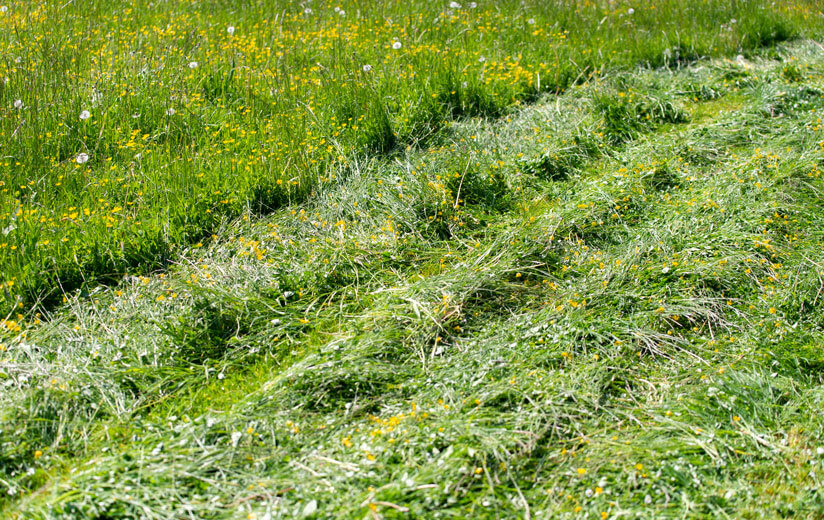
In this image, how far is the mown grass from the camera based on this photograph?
Answer: 4371 millimetres

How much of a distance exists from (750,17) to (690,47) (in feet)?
4.00

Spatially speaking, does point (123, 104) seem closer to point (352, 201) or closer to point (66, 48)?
point (66, 48)

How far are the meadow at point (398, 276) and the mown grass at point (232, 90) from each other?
28mm

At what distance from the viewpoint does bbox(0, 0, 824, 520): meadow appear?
284cm

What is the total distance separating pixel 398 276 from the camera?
413 centimetres

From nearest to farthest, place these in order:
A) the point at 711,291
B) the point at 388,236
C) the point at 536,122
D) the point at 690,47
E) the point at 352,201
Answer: the point at 711,291, the point at 388,236, the point at 352,201, the point at 536,122, the point at 690,47

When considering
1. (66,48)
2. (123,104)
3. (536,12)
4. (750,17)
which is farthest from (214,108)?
(750,17)

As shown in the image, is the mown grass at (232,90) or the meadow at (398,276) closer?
the meadow at (398,276)

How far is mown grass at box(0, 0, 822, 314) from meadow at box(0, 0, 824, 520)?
3 centimetres

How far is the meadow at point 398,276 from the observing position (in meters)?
2.84

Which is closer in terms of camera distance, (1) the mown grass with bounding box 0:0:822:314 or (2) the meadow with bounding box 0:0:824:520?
(2) the meadow with bounding box 0:0:824:520

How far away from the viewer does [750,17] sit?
8.12m

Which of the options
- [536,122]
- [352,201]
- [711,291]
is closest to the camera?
[711,291]

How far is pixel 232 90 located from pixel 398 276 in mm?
2727
